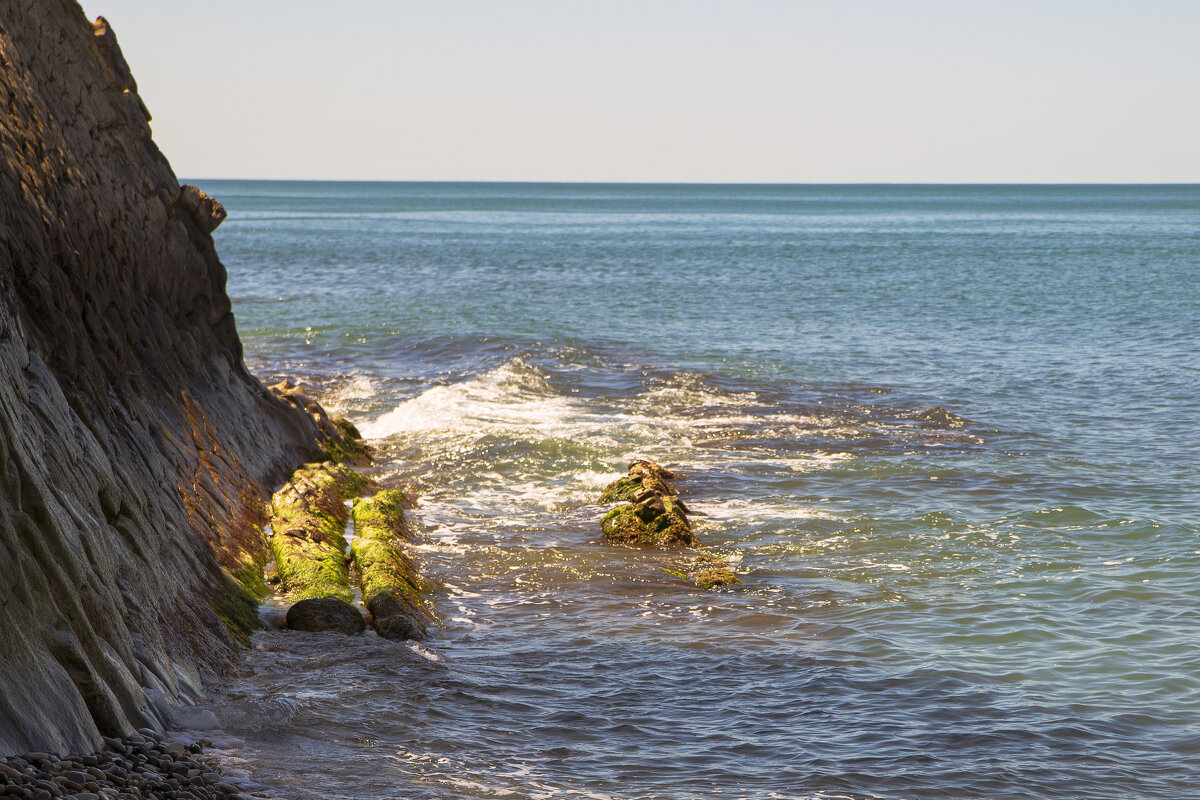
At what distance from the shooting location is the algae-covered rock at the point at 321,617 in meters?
12.5

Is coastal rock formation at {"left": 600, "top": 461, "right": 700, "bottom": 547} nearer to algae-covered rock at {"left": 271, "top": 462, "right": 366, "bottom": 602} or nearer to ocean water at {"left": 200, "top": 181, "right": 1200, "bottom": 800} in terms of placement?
ocean water at {"left": 200, "top": 181, "right": 1200, "bottom": 800}

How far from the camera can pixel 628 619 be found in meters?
13.9

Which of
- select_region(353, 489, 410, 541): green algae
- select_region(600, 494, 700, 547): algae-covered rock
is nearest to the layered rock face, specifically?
select_region(353, 489, 410, 541): green algae

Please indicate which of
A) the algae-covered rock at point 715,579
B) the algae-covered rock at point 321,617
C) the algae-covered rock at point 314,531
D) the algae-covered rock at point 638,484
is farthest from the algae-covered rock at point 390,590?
the algae-covered rock at point 638,484

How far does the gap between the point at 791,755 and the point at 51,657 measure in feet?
21.4

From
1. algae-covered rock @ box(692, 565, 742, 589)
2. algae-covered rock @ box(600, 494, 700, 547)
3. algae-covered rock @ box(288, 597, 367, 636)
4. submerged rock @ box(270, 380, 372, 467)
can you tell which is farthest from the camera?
submerged rock @ box(270, 380, 372, 467)

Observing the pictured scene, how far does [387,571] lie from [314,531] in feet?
6.14

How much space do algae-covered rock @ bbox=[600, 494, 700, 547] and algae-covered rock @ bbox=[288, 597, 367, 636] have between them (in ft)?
17.9

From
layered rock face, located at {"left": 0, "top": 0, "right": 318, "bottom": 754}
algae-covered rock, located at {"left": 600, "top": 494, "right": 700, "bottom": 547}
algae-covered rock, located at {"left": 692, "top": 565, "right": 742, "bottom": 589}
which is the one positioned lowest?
algae-covered rock, located at {"left": 692, "top": 565, "right": 742, "bottom": 589}

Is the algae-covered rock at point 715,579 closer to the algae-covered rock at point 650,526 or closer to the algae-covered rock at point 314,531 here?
the algae-covered rock at point 650,526

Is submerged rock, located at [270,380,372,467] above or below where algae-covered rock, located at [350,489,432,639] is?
above

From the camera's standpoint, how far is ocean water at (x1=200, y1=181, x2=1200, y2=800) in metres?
10.2

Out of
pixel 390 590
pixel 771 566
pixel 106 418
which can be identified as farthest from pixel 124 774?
pixel 771 566

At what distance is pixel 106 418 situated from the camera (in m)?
12.0
